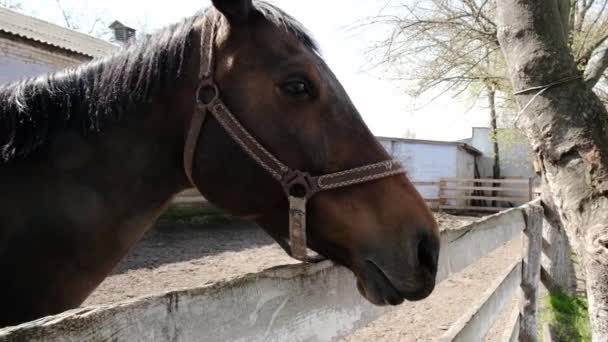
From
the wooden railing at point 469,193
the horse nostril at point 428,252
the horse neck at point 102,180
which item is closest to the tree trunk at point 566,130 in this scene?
the horse nostril at point 428,252

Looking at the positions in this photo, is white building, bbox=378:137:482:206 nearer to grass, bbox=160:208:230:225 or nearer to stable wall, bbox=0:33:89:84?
grass, bbox=160:208:230:225

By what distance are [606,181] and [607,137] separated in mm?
256

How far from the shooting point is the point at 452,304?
5230 millimetres

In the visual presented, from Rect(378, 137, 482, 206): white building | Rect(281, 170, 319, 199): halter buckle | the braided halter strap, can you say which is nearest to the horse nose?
the braided halter strap

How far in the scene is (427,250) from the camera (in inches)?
52.7

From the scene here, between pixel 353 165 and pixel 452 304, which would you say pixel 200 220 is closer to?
pixel 452 304

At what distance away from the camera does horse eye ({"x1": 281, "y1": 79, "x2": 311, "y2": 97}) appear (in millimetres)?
1476

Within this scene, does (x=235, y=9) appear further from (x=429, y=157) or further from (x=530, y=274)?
(x=429, y=157)

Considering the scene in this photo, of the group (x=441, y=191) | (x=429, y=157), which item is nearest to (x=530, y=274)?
(x=441, y=191)

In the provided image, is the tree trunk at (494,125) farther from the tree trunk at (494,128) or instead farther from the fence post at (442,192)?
the fence post at (442,192)

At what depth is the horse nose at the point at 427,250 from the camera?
1.33 m

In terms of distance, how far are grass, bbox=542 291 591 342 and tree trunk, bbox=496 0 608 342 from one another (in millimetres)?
2308

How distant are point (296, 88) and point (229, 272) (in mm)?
4764

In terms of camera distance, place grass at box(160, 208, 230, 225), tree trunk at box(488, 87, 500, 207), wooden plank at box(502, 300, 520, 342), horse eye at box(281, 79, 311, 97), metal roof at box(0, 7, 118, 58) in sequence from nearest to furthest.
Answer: horse eye at box(281, 79, 311, 97)
wooden plank at box(502, 300, 520, 342)
grass at box(160, 208, 230, 225)
metal roof at box(0, 7, 118, 58)
tree trunk at box(488, 87, 500, 207)
